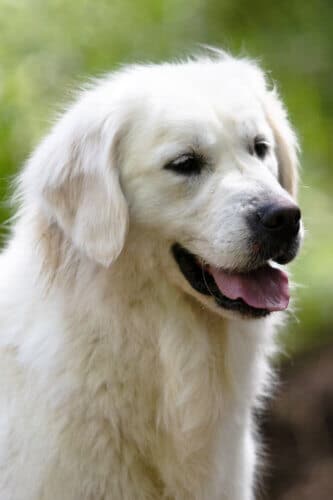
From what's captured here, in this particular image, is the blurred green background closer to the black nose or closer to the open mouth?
the open mouth

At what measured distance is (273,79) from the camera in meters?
6.38

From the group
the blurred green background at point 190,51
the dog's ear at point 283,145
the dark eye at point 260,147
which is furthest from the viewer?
the blurred green background at point 190,51

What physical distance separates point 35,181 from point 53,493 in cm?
117

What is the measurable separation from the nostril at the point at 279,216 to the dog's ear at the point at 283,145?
2.44 feet

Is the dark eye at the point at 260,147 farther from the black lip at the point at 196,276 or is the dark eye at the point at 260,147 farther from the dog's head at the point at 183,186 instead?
the black lip at the point at 196,276

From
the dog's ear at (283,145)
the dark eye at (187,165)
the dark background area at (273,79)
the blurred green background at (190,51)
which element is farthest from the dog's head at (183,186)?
the blurred green background at (190,51)

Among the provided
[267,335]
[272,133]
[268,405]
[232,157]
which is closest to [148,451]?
[267,335]

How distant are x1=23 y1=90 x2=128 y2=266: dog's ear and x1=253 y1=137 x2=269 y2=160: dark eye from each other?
1.77 ft

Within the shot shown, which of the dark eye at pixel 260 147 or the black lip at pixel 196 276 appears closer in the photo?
the black lip at pixel 196 276

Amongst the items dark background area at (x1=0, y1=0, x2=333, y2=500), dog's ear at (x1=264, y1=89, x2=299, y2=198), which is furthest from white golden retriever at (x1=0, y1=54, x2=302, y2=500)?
dark background area at (x1=0, y1=0, x2=333, y2=500)

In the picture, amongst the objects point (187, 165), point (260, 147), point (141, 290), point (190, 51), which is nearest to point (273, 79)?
point (190, 51)

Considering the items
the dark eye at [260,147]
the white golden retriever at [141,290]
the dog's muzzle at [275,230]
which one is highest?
the dark eye at [260,147]

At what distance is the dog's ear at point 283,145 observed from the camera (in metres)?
3.90

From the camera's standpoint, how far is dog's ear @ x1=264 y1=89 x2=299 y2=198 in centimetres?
390
